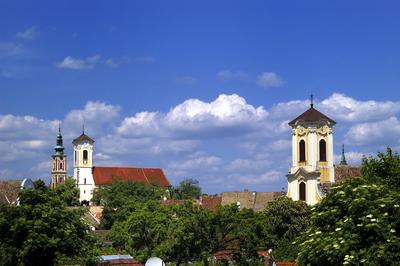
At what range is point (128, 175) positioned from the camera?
134m

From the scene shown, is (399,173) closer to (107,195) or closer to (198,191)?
(107,195)

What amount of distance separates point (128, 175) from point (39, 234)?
340ft

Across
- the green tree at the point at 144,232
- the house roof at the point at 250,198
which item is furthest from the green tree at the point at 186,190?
the green tree at the point at 144,232

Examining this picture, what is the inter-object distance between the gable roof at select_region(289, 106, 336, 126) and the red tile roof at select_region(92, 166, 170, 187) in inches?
2421

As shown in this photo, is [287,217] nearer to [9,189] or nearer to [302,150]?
[302,150]

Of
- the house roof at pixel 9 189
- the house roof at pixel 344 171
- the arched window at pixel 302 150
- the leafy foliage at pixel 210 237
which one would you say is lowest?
the leafy foliage at pixel 210 237

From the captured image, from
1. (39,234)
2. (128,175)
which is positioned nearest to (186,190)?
(128,175)

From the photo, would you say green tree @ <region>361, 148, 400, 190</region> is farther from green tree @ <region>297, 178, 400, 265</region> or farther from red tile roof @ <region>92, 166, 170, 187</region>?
red tile roof @ <region>92, 166, 170, 187</region>

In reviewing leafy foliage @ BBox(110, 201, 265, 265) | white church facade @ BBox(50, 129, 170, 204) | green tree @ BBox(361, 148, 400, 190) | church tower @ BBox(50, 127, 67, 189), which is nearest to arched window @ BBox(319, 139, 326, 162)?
leafy foliage @ BBox(110, 201, 265, 265)

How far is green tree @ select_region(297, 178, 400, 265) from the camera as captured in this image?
23734mm

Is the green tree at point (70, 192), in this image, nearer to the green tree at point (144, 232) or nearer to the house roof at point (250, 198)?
the house roof at point (250, 198)

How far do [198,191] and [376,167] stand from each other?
94.1m

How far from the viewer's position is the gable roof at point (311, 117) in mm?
71500

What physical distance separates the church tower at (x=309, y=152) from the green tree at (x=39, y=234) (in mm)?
39630
